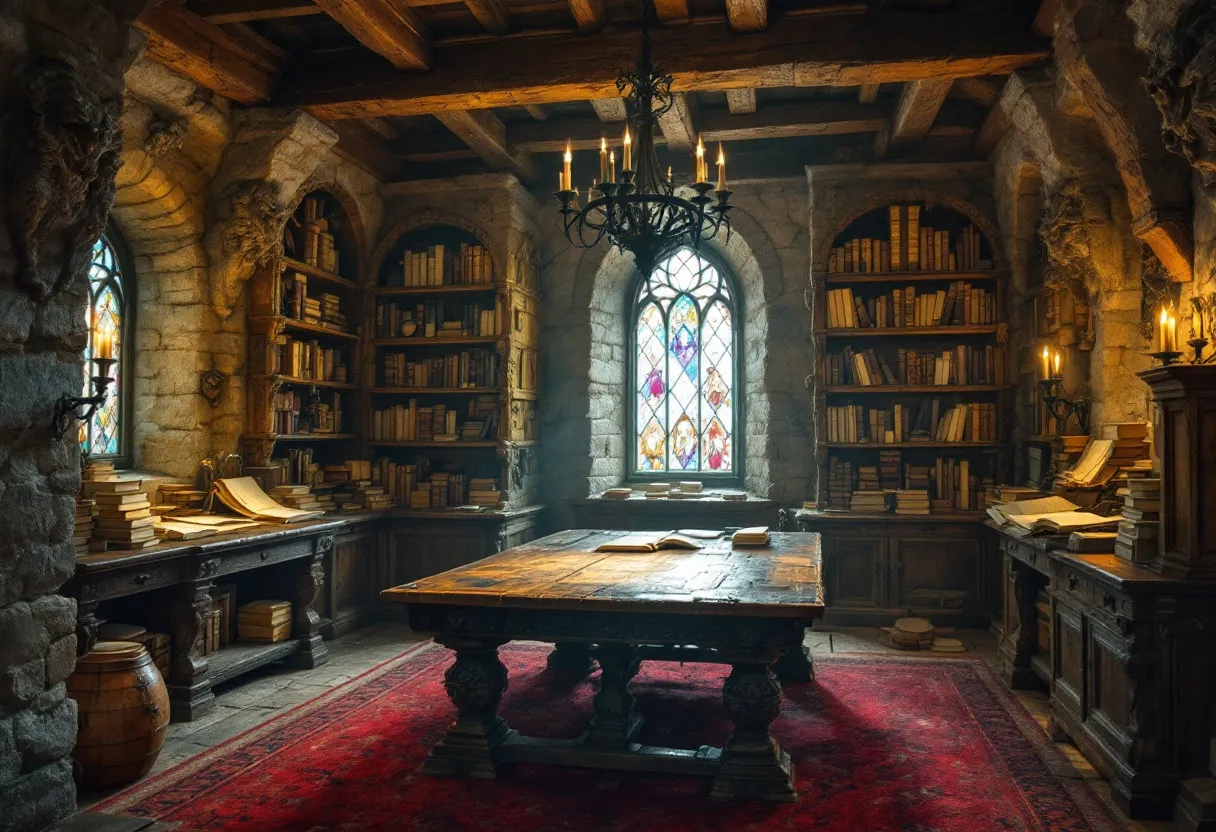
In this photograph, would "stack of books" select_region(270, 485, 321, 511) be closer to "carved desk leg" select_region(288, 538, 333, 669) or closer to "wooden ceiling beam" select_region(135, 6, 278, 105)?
"carved desk leg" select_region(288, 538, 333, 669)

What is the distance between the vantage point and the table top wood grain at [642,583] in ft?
10.8

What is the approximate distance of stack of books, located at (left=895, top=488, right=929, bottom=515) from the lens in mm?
6352

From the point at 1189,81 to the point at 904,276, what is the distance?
353 centimetres

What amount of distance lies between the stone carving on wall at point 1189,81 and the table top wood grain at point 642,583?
6.80 ft

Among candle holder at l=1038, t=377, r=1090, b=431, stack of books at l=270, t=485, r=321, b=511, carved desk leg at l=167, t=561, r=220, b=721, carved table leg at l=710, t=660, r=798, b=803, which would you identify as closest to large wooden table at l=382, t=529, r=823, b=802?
carved table leg at l=710, t=660, r=798, b=803

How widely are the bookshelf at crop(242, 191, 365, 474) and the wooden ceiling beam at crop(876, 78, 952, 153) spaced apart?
13.2 feet

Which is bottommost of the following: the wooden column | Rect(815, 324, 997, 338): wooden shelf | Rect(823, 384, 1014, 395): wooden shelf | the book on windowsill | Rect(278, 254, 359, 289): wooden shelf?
the book on windowsill

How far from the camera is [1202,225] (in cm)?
379

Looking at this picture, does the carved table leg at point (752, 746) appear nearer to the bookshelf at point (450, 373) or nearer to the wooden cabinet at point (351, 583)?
the wooden cabinet at point (351, 583)

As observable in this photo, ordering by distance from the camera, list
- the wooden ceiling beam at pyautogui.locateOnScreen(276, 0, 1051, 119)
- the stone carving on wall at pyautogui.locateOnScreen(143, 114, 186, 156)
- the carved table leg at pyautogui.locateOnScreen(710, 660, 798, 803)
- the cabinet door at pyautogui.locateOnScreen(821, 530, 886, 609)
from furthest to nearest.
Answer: the cabinet door at pyautogui.locateOnScreen(821, 530, 886, 609)
the stone carving on wall at pyautogui.locateOnScreen(143, 114, 186, 156)
the wooden ceiling beam at pyautogui.locateOnScreen(276, 0, 1051, 119)
the carved table leg at pyautogui.locateOnScreen(710, 660, 798, 803)

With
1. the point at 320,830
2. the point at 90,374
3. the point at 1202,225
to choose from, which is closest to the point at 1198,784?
the point at 1202,225

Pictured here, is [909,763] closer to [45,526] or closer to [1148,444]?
[1148,444]

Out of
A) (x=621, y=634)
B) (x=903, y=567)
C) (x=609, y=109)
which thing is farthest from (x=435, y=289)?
(x=621, y=634)

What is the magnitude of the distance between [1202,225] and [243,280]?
5.09 meters
